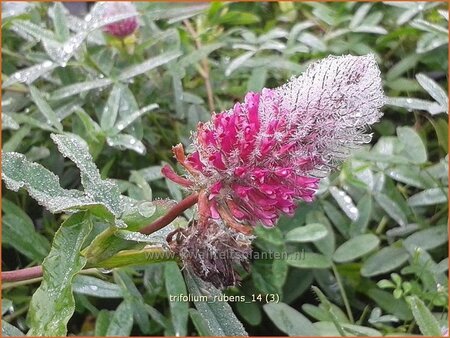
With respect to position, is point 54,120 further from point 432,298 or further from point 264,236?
point 432,298

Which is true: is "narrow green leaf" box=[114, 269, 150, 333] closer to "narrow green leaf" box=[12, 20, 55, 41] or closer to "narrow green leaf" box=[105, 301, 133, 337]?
"narrow green leaf" box=[105, 301, 133, 337]

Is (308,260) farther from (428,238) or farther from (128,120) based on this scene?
(128,120)

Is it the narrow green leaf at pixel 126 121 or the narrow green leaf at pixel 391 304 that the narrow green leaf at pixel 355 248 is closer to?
the narrow green leaf at pixel 391 304

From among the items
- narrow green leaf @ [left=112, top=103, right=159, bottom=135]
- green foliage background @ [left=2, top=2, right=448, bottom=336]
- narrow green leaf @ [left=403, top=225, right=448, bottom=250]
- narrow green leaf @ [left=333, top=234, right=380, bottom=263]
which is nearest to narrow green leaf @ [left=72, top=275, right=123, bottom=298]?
green foliage background @ [left=2, top=2, right=448, bottom=336]

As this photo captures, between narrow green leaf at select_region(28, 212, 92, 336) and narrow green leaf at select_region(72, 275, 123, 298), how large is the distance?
0.15 m

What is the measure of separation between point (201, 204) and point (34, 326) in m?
0.19

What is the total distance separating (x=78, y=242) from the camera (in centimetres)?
63

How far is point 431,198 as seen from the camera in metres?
1.00

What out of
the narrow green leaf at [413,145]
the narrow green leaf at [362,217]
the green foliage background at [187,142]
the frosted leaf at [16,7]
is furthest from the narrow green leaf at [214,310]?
the frosted leaf at [16,7]

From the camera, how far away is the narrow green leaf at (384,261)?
3.17 ft

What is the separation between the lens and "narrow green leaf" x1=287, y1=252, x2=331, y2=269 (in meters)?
0.93

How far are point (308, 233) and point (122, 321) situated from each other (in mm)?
274

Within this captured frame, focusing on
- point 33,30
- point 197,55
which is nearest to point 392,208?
point 197,55

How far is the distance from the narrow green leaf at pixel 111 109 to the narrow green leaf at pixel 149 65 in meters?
0.02
